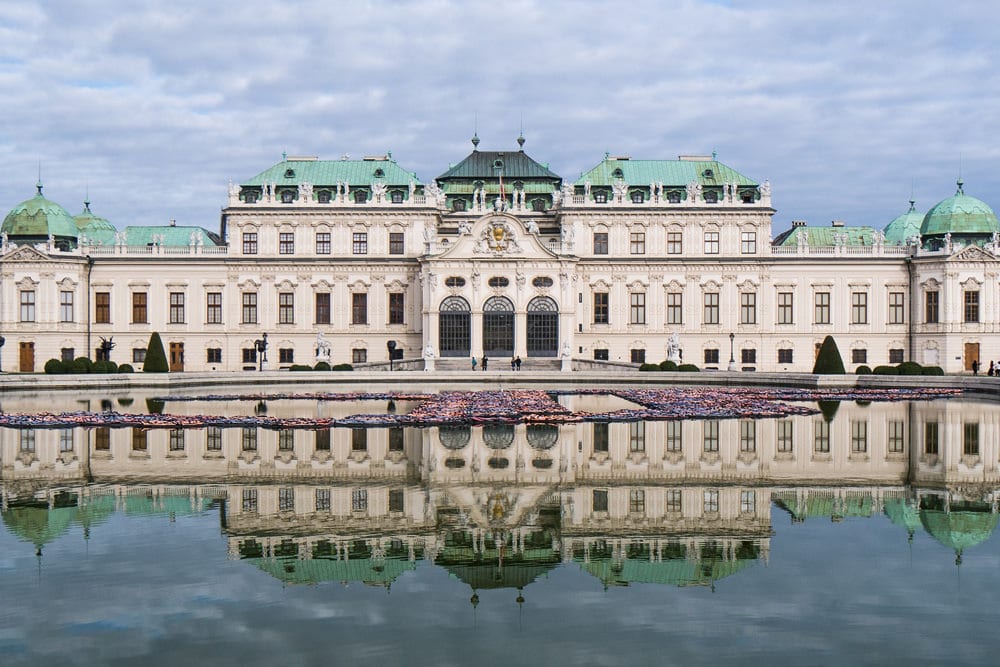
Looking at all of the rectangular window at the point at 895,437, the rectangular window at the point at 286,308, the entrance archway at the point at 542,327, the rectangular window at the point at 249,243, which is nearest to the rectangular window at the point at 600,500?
the rectangular window at the point at 895,437

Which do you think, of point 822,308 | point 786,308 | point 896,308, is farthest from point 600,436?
point 896,308

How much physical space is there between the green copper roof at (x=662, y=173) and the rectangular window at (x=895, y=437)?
1743 inches

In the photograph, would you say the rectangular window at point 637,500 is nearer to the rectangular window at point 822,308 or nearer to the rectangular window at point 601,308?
the rectangular window at point 601,308

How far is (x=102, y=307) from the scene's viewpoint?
2906 inches

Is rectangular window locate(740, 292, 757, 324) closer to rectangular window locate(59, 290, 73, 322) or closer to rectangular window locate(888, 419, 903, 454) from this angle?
rectangular window locate(888, 419, 903, 454)

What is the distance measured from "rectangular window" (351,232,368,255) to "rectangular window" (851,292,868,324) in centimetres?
3646

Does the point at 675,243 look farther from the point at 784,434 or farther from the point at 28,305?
the point at 28,305

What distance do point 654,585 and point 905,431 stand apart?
1932 centimetres

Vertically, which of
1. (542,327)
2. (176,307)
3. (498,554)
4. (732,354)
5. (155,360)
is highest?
(176,307)

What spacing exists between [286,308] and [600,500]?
59.2 meters

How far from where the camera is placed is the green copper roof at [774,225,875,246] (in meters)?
77.8

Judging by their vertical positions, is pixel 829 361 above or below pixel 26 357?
below

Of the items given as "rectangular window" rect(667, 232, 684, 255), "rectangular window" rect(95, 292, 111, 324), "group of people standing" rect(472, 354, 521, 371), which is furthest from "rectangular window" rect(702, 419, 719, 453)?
"rectangular window" rect(95, 292, 111, 324)

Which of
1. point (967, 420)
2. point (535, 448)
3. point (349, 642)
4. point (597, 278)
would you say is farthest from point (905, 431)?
point (597, 278)
